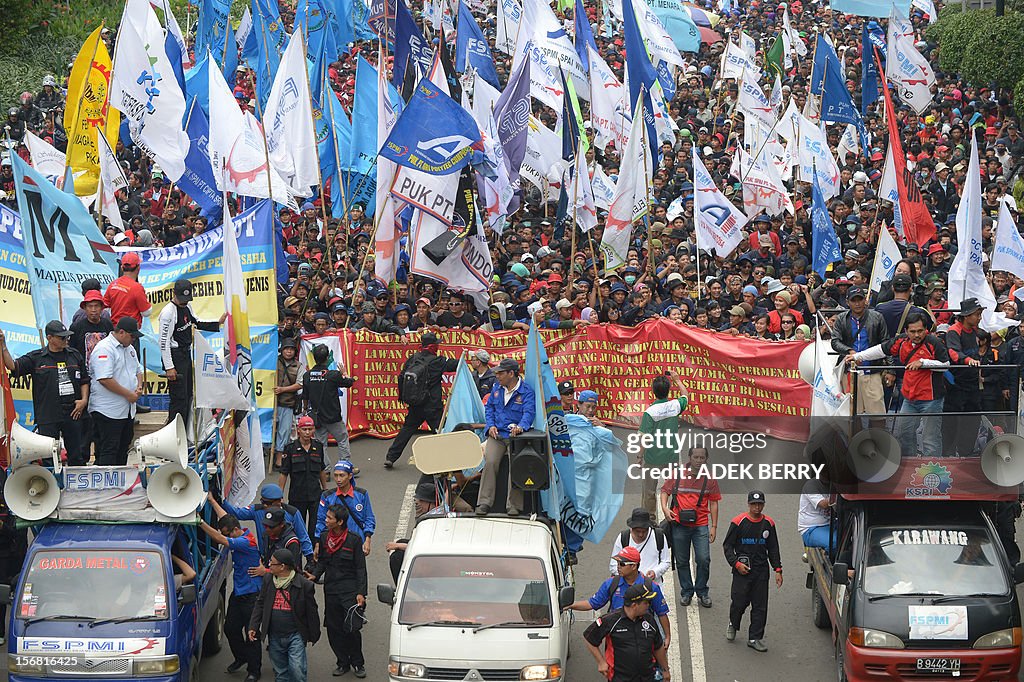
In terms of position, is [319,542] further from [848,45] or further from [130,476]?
[848,45]

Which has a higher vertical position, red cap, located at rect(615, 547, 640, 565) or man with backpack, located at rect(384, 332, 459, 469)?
man with backpack, located at rect(384, 332, 459, 469)

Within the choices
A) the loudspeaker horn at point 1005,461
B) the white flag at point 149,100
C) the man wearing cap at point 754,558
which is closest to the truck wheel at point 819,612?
the man wearing cap at point 754,558

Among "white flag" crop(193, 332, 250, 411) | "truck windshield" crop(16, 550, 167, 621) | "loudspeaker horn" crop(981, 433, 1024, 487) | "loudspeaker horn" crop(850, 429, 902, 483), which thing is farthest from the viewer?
"white flag" crop(193, 332, 250, 411)

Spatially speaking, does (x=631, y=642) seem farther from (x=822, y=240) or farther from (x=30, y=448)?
(x=822, y=240)

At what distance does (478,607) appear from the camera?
38.2ft

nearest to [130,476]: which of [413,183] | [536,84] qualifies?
[413,183]

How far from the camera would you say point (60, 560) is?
11891 millimetres

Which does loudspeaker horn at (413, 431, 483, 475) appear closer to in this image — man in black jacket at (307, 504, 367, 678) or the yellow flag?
man in black jacket at (307, 504, 367, 678)

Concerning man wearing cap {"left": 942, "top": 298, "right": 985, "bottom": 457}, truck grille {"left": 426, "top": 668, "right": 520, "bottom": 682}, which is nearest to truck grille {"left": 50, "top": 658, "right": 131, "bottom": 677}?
truck grille {"left": 426, "top": 668, "right": 520, "bottom": 682}

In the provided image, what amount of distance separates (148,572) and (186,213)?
17.8 meters

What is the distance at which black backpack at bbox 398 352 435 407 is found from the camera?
1816 centimetres

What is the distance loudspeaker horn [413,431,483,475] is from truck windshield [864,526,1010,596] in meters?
3.40

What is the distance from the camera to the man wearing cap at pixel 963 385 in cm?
1267

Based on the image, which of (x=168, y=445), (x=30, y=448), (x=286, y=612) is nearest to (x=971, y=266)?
(x=286, y=612)
